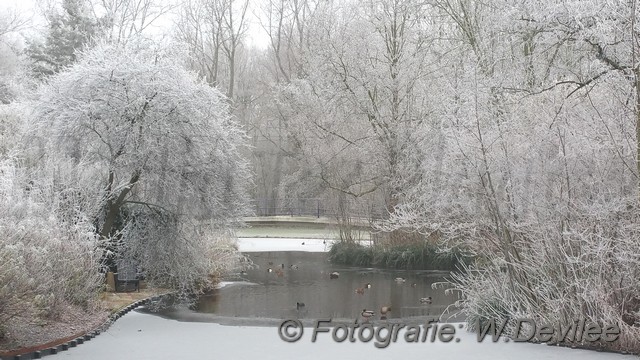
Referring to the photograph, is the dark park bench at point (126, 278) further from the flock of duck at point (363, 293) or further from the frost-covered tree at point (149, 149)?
the flock of duck at point (363, 293)

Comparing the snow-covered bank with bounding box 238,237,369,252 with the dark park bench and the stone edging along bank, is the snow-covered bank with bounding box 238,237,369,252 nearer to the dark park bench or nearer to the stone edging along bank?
the dark park bench

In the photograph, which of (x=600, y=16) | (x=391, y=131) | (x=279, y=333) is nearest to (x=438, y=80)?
(x=391, y=131)

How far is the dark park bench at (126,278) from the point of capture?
14273mm

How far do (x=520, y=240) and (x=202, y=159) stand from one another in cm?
623

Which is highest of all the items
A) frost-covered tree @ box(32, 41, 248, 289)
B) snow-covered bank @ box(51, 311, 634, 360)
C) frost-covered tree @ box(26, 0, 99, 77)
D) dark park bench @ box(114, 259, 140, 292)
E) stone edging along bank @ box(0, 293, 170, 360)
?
frost-covered tree @ box(26, 0, 99, 77)

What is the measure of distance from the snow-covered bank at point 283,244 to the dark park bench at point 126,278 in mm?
9505

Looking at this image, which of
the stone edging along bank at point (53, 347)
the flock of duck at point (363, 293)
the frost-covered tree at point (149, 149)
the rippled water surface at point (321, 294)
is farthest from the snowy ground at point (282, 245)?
the stone edging along bank at point (53, 347)

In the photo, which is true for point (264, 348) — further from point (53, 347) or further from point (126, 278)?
point (126, 278)

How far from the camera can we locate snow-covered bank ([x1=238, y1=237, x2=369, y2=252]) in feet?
82.1

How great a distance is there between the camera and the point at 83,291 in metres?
10.8

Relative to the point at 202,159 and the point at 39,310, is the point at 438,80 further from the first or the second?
the point at 39,310

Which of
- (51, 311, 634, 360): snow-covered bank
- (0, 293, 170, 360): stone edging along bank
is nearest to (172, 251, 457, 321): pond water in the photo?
(51, 311, 634, 360): snow-covered bank

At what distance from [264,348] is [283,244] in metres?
18.0

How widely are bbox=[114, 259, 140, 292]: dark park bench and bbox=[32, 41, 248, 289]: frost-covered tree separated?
488 millimetres
